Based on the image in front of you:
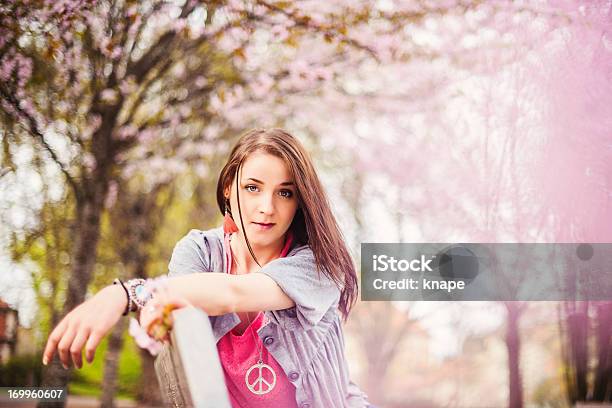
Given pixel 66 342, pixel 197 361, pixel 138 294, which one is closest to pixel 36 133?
pixel 138 294

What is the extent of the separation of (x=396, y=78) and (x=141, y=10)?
50.0 inches

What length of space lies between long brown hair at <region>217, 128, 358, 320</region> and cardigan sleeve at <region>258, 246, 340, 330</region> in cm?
2

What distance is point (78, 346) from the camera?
34.9 inches

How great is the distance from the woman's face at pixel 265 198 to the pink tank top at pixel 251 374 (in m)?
0.20

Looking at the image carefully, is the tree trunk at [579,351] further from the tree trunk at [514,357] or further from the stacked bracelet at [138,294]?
the stacked bracelet at [138,294]

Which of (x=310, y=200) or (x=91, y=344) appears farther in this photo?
(x=310, y=200)

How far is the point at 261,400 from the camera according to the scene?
1.37 metres

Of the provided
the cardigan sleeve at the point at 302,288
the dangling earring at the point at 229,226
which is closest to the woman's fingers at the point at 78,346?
the cardigan sleeve at the point at 302,288

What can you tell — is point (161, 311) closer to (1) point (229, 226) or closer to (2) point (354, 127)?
(1) point (229, 226)

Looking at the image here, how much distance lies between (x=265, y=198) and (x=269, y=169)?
67 millimetres

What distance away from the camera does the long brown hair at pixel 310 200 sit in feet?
4.43

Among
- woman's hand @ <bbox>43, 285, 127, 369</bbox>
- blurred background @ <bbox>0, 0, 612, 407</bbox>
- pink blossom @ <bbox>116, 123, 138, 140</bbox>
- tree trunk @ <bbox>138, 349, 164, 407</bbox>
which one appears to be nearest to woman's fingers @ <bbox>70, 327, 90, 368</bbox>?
woman's hand @ <bbox>43, 285, 127, 369</bbox>

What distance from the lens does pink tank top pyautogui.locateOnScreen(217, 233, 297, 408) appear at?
1.36m

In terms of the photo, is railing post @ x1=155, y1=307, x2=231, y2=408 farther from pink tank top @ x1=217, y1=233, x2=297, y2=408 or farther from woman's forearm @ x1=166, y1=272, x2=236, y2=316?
pink tank top @ x1=217, y1=233, x2=297, y2=408
